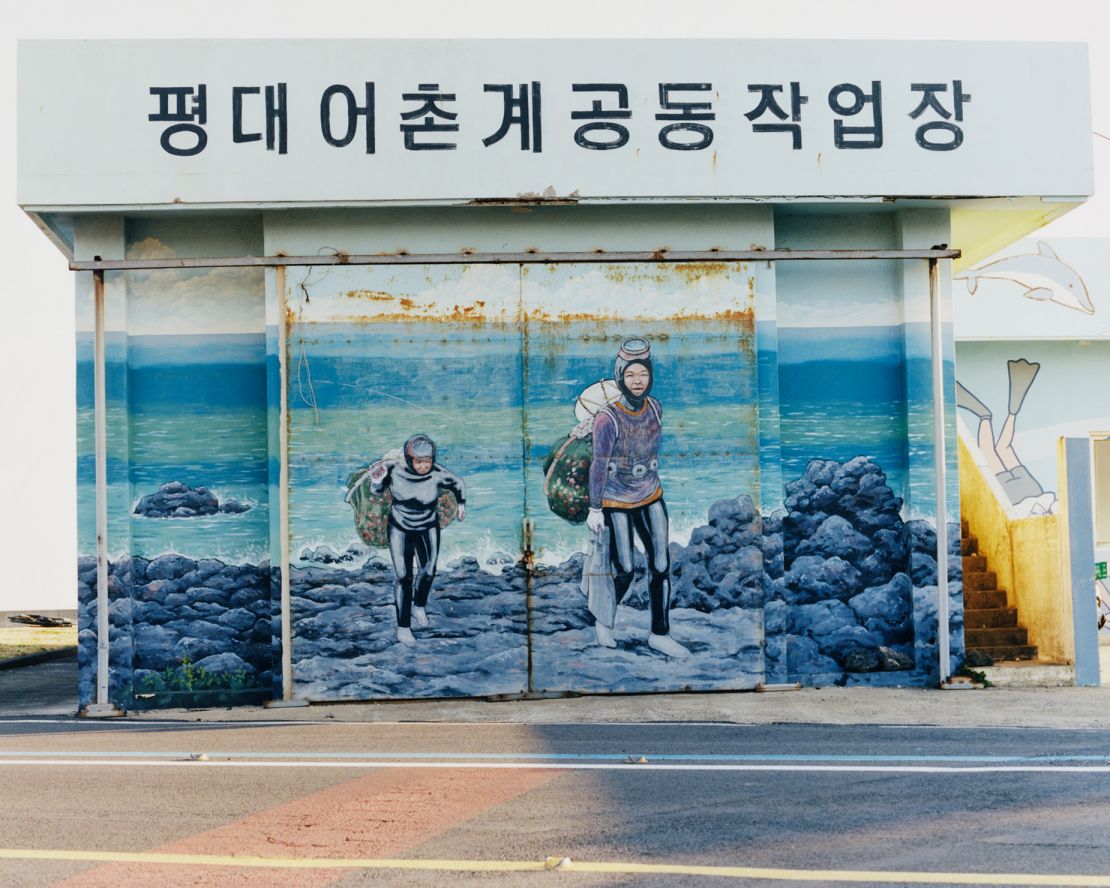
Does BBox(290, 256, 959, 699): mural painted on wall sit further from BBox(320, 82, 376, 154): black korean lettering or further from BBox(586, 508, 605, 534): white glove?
BBox(320, 82, 376, 154): black korean lettering

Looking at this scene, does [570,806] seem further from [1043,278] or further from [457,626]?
[1043,278]

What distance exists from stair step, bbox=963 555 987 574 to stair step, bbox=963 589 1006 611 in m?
0.52

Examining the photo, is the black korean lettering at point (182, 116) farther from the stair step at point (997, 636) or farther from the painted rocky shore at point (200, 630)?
the stair step at point (997, 636)

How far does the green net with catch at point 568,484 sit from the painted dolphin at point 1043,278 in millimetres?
11358

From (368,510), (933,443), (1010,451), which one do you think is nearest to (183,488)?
(368,510)

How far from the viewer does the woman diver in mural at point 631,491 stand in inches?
520

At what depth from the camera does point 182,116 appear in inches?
513

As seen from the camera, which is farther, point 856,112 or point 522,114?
point 856,112

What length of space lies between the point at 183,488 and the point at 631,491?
14.7 ft

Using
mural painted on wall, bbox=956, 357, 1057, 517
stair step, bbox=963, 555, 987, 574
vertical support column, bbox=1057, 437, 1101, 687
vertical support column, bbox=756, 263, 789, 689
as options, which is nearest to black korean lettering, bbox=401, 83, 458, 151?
vertical support column, bbox=756, 263, 789, 689

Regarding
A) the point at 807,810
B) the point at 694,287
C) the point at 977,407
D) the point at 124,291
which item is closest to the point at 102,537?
the point at 124,291

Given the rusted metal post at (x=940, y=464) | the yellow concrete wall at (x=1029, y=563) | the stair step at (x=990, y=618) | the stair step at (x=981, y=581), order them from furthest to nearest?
the stair step at (x=981, y=581) < the stair step at (x=990, y=618) < the yellow concrete wall at (x=1029, y=563) < the rusted metal post at (x=940, y=464)

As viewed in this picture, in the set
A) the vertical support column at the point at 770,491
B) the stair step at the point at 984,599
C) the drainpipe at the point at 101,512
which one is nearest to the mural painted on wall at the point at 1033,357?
the stair step at the point at 984,599

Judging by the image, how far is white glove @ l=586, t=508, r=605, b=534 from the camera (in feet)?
43.3
